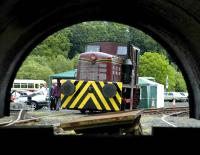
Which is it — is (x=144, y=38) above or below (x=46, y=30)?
above

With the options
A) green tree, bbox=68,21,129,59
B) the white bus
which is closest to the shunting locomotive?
the white bus

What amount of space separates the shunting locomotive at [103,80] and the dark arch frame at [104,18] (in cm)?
860

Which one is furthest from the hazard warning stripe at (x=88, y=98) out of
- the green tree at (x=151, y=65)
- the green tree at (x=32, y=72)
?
the green tree at (x=32, y=72)

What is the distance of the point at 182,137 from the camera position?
6.61 metres

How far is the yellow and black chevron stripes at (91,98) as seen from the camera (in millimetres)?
18703

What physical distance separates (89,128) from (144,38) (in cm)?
10344

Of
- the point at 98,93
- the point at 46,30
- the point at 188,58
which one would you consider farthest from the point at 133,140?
the point at 98,93

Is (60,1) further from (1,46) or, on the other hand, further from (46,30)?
(46,30)

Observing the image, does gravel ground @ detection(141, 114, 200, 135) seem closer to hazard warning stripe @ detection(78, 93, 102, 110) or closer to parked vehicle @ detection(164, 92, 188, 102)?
hazard warning stripe @ detection(78, 93, 102, 110)

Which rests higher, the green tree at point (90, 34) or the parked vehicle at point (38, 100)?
the green tree at point (90, 34)

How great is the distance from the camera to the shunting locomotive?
1875 cm

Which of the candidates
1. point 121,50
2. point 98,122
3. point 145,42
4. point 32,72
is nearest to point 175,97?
point 32,72

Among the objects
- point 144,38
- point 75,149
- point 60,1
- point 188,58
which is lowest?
point 75,149

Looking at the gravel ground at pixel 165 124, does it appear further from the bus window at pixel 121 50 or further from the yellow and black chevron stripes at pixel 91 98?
the bus window at pixel 121 50
